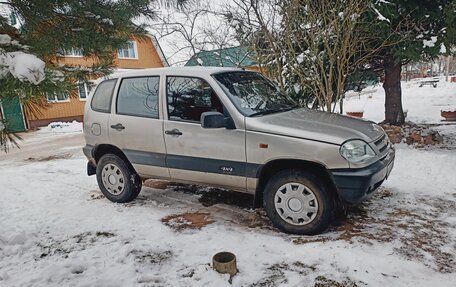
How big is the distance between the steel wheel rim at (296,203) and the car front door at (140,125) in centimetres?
159

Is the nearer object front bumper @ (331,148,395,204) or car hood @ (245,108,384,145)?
front bumper @ (331,148,395,204)

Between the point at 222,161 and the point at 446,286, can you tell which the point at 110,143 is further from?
the point at 446,286

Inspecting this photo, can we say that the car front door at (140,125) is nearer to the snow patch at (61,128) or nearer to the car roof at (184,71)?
the car roof at (184,71)

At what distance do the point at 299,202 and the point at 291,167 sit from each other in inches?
15.1

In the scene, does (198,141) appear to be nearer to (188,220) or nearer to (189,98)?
(189,98)

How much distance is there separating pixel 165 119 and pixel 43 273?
6.86 feet

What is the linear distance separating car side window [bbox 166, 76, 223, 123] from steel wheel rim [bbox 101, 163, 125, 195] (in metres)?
1.27

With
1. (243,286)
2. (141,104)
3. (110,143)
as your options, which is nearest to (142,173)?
(110,143)

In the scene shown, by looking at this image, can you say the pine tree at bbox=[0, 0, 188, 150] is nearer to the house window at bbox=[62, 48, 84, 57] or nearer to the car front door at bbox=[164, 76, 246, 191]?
the house window at bbox=[62, 48, 84, 57]

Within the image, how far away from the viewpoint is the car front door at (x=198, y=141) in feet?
12.1

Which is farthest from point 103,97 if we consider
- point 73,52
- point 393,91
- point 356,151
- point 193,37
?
point 193,37

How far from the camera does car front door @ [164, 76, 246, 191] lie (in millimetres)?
A: 3701

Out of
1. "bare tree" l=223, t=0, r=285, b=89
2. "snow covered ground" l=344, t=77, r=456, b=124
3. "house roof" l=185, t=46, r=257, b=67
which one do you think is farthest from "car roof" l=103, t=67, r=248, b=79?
"snow covered ground" l=344, t=77, r=456, b=124

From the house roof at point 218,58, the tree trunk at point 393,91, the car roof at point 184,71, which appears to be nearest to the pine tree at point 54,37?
the car roof at point 184,71
